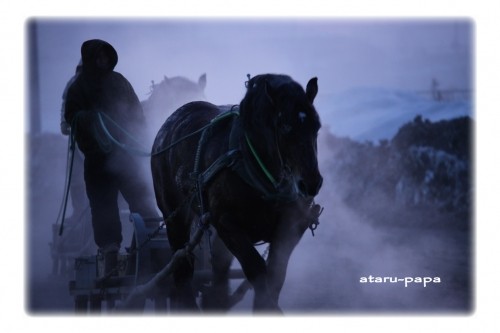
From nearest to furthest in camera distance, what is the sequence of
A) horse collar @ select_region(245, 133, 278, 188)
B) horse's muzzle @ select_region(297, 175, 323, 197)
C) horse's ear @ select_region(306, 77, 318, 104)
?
horse's muzzle @ select_region(297, 175, 323, 197)
horse's ear @ select_region(306, 77, 318, 104)
horse collar @ select_region(245, 133, 278, 188)

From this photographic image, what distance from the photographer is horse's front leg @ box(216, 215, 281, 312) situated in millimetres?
5438

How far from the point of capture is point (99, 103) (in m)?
7.40

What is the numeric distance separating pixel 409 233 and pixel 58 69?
578 cm

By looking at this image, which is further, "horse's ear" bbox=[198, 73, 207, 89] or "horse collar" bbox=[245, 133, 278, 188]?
"horse's ear" bbox=[198, 73, 207, 89]

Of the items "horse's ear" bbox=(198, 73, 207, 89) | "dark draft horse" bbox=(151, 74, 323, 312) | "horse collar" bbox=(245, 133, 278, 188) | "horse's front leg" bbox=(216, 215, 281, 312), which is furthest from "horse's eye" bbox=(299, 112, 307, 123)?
"horse's ear" bbox=(198, 73, 207, 89)

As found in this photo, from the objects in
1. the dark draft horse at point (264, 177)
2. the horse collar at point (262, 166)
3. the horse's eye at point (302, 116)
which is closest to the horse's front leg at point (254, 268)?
the dark draft horse at point (264, 177)

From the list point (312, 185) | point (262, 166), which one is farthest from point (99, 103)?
point (312, 185)

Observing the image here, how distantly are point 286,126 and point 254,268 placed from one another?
97cm

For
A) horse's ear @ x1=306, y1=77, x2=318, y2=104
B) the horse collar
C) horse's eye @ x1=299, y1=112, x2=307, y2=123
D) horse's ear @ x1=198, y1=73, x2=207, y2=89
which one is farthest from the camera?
horse's ear @ x1=198, y1=73, x2=207, y2=89

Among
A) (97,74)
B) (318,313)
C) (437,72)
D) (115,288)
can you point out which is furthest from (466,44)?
(115,288)

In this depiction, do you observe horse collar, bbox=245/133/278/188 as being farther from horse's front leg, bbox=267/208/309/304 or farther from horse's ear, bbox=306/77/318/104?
horse's ear, bbox=306/77/318/104

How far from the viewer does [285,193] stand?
217 inches

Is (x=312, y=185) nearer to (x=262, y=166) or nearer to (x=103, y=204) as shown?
(x=262, y=166)

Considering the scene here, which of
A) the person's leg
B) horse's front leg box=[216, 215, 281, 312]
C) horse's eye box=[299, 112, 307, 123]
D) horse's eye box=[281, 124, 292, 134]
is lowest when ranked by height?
horse's front leg box=[216, 215, 281, 312]
